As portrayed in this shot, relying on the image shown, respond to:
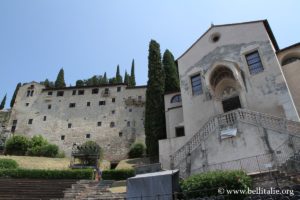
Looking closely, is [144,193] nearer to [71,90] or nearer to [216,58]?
[216,58]

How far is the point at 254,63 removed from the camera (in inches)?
832

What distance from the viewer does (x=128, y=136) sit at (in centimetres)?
4169

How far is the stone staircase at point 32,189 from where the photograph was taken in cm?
1647

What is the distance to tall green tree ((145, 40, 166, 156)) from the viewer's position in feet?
85.9

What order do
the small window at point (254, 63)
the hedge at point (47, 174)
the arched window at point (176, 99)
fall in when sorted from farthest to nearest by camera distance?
the arched window at point (176, 99) < the small window at point (254, 63) < the hedge at point (47, 174)

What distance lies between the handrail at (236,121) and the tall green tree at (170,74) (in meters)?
14.3

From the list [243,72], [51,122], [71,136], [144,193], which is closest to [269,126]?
[243,72]

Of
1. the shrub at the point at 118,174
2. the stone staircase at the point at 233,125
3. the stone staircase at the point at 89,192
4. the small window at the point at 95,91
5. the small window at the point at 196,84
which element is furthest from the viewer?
the small window at the point at 95,91

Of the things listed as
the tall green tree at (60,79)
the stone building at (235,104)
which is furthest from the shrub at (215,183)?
the tall green tree at (60,79)

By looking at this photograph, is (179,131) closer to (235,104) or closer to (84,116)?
(235,104)

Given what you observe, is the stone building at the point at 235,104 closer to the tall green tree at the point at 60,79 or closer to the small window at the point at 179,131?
the small window at the point at 179,131

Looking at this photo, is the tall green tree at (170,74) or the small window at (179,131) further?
the tall green tree at (170,74)

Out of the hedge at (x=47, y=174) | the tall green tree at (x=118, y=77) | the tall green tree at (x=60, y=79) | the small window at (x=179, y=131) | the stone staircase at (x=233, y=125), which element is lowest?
the hedge at (x=47, y=174)

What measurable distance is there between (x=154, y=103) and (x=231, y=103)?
10192 mm
